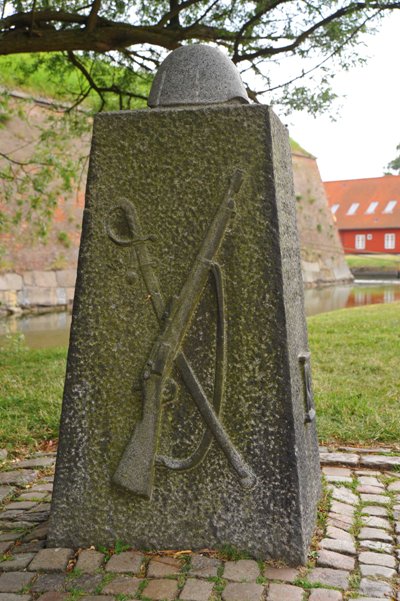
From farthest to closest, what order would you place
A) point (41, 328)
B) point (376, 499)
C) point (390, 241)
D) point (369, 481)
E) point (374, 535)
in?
1. point (390, 241)
2. point (41, 328)
3. point (369, 481)
4. point (376, 499)
5. point (374, 535)

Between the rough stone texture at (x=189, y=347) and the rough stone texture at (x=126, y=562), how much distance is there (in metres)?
0.06

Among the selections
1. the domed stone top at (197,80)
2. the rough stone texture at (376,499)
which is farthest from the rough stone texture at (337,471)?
the domed stone top at (197,80)

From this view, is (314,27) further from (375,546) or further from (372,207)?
(372,207)

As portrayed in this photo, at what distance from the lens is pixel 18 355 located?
7.33m

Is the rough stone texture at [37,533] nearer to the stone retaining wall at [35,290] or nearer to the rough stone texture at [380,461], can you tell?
the rough stone texture at [380,461]

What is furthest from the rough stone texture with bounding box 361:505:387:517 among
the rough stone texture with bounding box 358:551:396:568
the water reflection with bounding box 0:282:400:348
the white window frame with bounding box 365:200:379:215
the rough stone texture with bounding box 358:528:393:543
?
the white window frame with bounding box 365:200:379:215

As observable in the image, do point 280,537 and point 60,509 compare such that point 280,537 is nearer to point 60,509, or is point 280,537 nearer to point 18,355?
point 60,509

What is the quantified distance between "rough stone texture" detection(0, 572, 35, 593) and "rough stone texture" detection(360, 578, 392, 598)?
1058 millimetres

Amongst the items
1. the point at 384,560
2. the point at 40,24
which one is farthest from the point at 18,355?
the point at 384,560

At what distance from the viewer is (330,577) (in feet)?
7.38

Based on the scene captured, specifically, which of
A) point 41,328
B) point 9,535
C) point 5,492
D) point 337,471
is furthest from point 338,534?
point 41,328

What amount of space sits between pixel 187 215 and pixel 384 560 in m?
1.34

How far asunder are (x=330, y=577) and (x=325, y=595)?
0.13 meters

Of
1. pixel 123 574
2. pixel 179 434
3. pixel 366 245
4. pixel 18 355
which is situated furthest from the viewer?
pixel 366 245
